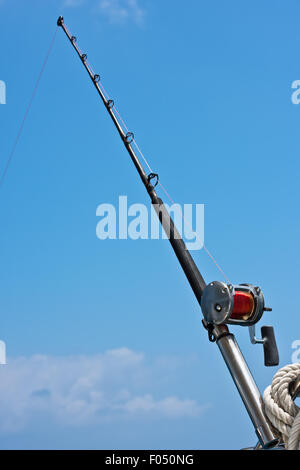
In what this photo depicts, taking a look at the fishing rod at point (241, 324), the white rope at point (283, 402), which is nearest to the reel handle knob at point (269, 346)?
the fishing rod at point (241, 324)

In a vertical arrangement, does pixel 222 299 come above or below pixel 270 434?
above

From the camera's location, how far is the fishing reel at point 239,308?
2506 millimetres

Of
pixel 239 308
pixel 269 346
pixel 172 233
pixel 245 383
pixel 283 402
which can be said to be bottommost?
pixel 283 402

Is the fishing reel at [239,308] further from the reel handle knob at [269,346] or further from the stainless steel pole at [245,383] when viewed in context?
the stainless steel pole at [245,383]

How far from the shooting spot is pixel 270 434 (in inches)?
89.0

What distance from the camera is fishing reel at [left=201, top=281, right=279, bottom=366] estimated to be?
2.51 m

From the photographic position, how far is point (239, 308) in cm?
259

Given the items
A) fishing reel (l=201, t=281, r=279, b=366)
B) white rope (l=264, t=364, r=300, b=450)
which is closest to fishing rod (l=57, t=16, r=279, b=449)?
fishing reel (l=201, t=281, r=279, b=366)

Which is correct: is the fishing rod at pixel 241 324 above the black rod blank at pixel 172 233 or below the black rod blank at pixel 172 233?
below

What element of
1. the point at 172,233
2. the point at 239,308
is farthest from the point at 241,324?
the point at 172,233

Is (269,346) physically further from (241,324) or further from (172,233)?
(172,233)
